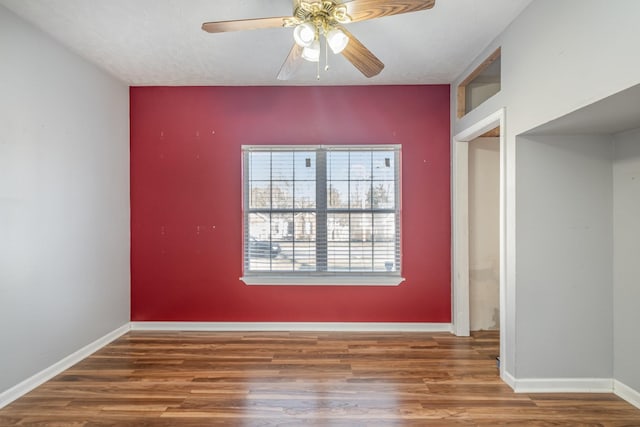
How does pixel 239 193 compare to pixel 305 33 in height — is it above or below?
below

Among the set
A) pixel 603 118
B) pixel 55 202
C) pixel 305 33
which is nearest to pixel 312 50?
pixel 305 33

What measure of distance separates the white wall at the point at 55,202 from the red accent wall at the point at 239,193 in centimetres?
31

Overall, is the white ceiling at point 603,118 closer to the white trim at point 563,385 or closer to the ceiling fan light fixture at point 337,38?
the ceiling fan light fixture at point 337,38

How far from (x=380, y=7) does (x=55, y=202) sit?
2.88 metres

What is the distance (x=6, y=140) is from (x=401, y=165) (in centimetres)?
341

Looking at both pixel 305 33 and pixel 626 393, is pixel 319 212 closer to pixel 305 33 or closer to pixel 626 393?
pixel 305 33

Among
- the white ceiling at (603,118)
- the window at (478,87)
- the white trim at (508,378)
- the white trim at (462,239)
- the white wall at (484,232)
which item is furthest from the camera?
the white wall at (484,232)

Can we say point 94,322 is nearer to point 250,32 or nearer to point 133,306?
point 133,306

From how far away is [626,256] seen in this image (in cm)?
242

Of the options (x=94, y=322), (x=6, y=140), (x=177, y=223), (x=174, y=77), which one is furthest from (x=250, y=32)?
(x=94, y=322)

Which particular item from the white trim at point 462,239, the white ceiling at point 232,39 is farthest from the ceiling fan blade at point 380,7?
the white trim at point 462,239

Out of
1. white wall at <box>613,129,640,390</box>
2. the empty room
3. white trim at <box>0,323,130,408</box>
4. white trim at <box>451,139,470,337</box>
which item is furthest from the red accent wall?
white wall at <box>613,129,640,390</box>

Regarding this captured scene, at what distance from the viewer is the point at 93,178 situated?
331 centimetres

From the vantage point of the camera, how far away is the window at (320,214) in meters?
3.86
